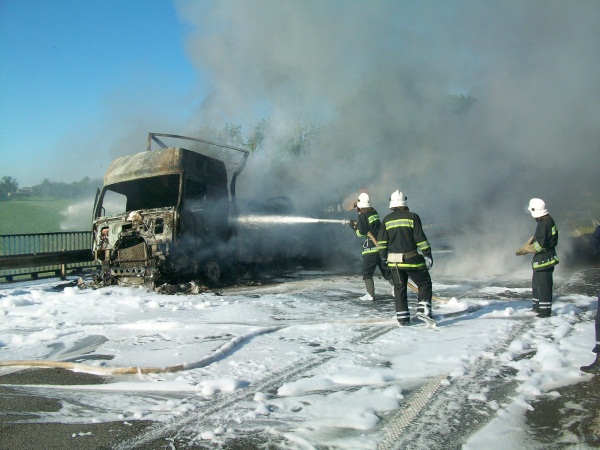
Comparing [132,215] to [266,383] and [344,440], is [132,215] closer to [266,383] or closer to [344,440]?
[266,383]

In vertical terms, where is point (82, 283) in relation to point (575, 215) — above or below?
below

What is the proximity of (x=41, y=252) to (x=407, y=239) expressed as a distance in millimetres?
9400

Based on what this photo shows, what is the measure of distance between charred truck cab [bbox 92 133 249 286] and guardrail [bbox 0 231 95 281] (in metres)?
2.38

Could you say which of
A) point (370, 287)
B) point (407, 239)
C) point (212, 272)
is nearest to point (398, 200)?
point (407, 239)

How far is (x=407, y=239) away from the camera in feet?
17.4

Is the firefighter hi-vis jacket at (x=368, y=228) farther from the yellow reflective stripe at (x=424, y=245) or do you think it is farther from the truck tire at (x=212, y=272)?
the truck tire at (x=212, y=272)

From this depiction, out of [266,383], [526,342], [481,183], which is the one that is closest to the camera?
[266,383]

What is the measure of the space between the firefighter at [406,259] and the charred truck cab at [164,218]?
413cm

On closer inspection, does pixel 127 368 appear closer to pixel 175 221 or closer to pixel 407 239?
pixel 407 239

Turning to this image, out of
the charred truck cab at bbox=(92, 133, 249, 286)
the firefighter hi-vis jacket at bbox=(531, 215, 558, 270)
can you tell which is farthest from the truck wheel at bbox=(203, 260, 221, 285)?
the firefighter hi-vis jacket at bbox=(531, 215, 558, 270)

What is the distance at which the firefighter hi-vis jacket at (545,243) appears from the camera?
5773mm

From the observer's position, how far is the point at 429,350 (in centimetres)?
436

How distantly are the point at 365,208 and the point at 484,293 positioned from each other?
7.87 feet


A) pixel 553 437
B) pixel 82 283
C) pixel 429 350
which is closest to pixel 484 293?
pixel 429 350
